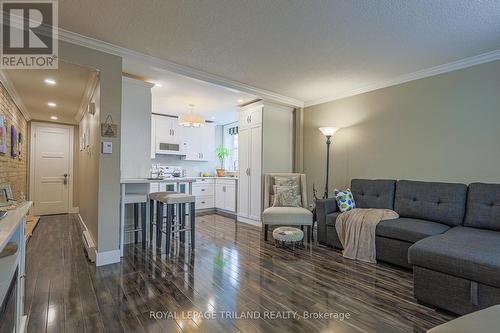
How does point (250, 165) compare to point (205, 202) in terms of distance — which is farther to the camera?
point (205, 202)

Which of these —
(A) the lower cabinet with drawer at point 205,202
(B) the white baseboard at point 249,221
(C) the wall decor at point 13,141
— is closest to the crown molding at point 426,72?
(B) the white baseboard at point 249,221

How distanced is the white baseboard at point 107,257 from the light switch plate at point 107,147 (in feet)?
3.76

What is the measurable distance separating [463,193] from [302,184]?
2.17 metres

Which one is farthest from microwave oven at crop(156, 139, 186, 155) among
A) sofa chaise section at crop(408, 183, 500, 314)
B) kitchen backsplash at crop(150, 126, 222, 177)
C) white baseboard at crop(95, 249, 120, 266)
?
sofa chaise section at crop(408, 183, 500, 314)

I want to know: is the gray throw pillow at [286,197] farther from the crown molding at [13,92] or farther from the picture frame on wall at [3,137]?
the crown molding at [13,92]

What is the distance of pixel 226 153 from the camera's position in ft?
23.2

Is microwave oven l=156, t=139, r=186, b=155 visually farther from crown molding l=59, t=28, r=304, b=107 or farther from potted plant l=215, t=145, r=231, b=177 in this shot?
crown molding l=59, t=28, r=304, b=107

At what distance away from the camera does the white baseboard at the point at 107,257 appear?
2773 millimetres

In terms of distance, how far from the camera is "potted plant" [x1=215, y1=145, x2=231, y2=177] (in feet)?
22.1

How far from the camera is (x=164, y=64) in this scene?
328 cm

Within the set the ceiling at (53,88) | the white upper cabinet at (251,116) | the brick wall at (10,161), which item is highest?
the ceiling at (53,88)

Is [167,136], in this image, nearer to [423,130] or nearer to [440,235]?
[423,130]

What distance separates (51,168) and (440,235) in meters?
7.70

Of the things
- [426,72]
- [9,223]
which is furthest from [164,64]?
[426,72]
